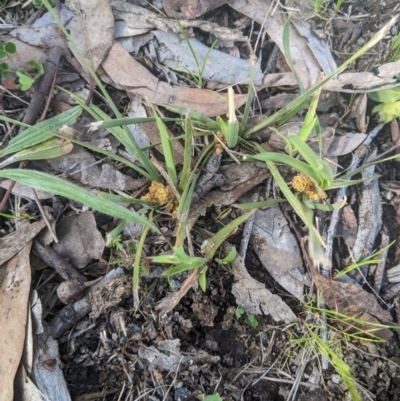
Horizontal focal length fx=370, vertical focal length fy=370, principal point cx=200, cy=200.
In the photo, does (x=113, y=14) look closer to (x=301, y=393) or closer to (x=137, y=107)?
(x=137, y=107)

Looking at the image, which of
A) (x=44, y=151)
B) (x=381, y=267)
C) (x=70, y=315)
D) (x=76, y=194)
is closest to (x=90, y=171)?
(x=44, y=151)

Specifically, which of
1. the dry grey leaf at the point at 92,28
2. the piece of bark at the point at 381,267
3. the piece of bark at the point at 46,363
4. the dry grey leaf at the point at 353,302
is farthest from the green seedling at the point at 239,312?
the dry grey leaf at the point at 92,28

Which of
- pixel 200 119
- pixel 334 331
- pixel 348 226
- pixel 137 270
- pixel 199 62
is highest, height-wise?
pixel 199 62

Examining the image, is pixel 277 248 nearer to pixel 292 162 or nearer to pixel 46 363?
pixel 292 162

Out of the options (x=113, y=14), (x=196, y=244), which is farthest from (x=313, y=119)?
(x=113, y=14)

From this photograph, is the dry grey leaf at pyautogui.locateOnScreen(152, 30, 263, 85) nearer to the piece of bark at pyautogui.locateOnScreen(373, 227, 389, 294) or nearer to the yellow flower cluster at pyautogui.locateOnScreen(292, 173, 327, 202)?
the yellow flower cluster at pyautogui.locateOnScreen(292, 173, 327, 202)

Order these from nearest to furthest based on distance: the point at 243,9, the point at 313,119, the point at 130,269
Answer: the point at 313,119
the point at 130,269
the point at 243,9

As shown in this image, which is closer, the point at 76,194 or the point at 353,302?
the point at 76,194

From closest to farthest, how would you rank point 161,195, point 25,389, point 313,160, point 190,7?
1. point 313,160
2. point 25,389
3. point 161,195
4. point 190,7
